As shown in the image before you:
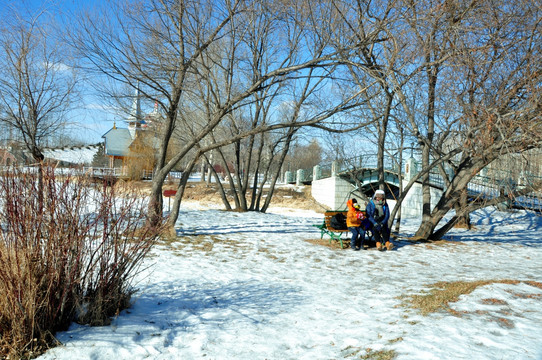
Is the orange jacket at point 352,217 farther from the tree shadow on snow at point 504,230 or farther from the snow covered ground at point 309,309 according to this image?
the tree shadow on snow at point 504,230

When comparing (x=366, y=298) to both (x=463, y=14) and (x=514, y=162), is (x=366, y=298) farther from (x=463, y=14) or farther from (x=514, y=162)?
(x=463, y=14)

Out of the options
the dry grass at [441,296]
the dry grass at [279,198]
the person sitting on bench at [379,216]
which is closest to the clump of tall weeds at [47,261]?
the dry grass at [441,296]

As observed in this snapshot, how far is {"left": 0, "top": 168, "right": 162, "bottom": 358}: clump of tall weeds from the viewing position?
12.4ft

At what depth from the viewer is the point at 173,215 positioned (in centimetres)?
1024

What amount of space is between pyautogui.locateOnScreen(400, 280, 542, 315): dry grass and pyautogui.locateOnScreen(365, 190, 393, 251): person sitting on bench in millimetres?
3383

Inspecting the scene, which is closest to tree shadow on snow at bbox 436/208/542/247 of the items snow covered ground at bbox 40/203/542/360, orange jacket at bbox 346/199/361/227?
snow covered ground at bbox 40/203/542/360

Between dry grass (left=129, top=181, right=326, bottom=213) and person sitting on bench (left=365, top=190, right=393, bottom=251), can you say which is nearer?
person sitting on bench (left=365, top=190, right=393, bottom=251)

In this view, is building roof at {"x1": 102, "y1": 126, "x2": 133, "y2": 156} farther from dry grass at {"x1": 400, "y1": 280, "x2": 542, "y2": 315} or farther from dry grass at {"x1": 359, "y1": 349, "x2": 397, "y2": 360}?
dry grass at {"x1": 359, "y1": 349, "x2": 397, "y2": 360}

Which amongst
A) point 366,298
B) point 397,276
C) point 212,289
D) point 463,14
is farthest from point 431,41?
point 212,289

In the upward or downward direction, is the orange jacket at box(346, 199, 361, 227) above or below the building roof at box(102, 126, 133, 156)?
below

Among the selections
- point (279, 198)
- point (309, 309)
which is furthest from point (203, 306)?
point (279, 198)

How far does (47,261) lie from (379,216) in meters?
7.56

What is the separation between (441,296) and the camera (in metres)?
5.52


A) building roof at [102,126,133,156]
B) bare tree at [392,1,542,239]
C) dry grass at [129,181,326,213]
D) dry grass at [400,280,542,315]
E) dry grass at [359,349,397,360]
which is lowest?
dry grass at [359,349,397,360]
